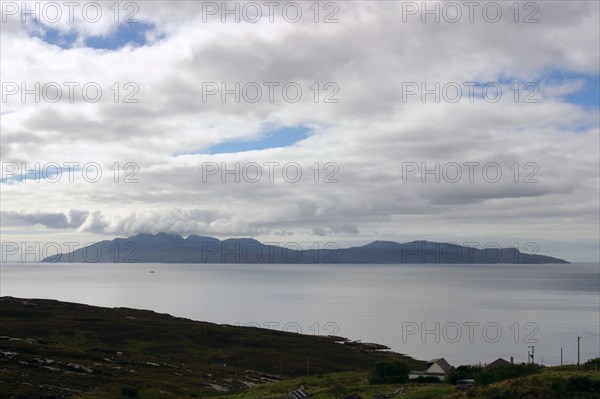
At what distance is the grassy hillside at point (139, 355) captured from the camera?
300ft

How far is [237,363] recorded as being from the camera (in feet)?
436

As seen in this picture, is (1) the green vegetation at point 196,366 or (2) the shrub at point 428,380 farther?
(2) the shrub at point 428,380

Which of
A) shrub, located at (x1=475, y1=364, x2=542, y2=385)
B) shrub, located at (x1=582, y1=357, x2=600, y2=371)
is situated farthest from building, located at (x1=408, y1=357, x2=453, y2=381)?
shrub, located at (x1=582, y1=357, x2=600, y2=371)

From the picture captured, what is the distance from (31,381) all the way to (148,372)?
22.1 meters

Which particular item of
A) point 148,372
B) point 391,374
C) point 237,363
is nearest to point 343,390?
point 391,374

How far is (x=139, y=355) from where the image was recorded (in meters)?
128

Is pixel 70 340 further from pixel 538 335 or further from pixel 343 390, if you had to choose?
pixel 538 335

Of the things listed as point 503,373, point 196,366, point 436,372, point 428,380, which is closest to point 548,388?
point 503,373

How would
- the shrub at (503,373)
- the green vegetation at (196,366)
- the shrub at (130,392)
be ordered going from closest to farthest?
the shrub at (503,373) < the green vegetation at (196,366) < the shrub at (130,392)

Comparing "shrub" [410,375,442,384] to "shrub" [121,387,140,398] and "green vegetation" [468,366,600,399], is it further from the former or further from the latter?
"shrub" [121,387,140,398]

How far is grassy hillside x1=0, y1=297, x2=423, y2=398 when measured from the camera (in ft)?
300

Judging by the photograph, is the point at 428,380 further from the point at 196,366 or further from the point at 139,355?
the point at 139,355

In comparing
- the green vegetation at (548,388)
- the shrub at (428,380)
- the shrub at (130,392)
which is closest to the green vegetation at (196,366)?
the green vegetation at (548,388)

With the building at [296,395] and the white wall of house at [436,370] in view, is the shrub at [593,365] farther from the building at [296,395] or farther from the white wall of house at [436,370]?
the building at [296,395]
